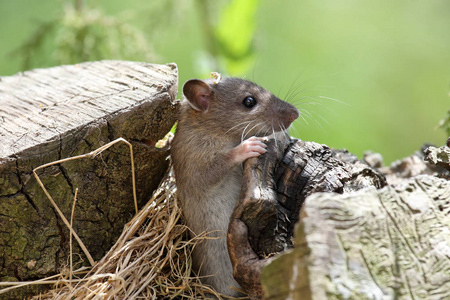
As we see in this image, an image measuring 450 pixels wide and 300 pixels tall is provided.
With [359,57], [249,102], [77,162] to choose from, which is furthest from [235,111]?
[359,57]

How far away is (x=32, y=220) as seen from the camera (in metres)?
2.33

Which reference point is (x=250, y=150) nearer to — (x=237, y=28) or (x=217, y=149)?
Result: (x=217, y=149)

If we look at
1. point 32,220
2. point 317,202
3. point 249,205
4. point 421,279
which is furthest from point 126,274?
point 421,279

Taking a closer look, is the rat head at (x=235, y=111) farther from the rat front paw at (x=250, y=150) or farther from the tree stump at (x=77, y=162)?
the rat front paw at (x=250, y=150)

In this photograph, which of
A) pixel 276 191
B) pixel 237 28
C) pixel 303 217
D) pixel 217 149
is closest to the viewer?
pixel 303 217

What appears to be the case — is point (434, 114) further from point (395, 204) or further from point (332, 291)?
point (332, 291)

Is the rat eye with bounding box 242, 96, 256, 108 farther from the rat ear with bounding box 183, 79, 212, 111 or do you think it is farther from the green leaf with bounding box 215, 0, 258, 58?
the green leaf with bounding box 215, 0, 258, 58

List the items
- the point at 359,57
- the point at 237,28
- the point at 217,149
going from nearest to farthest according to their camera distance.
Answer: the point at 217,149, the point at 237,28, the point at 359,57

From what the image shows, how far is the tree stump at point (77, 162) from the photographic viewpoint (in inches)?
89.7

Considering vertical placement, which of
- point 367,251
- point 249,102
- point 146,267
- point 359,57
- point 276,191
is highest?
point 359,57

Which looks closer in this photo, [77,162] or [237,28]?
[77,162]

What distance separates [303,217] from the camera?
1562 mm

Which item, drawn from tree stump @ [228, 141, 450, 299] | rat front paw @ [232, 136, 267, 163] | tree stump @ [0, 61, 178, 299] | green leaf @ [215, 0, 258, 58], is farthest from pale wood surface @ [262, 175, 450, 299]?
green leaf @ [215, 0, 258, 58]

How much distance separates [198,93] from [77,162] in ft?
2.89
